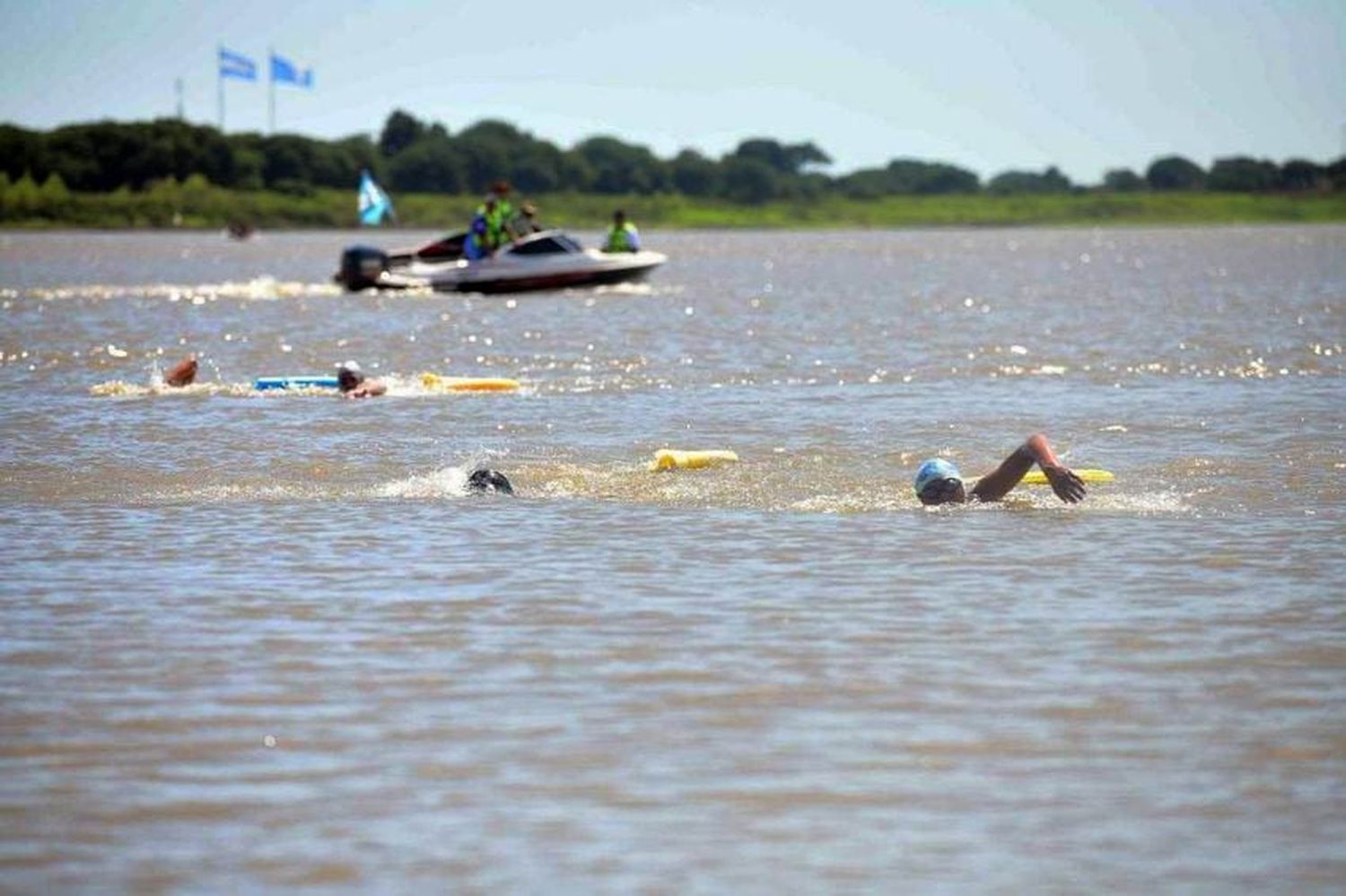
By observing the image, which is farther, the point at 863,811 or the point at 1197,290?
the point at 1197,290

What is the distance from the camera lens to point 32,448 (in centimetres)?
2108

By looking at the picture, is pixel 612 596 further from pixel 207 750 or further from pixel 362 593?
pixel 207 750

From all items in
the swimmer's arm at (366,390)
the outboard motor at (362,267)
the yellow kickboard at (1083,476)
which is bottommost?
the outboard motor at (362,267)

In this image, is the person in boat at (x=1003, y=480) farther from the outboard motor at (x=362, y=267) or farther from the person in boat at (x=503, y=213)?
the outboard motor at (x=362, y=267)

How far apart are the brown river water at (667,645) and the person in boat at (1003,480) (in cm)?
14

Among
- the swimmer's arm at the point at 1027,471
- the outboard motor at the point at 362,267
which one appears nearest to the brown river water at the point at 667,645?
the swimmer's arm at the point at 1027,471

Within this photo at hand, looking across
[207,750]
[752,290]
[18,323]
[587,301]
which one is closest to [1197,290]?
[752,290]

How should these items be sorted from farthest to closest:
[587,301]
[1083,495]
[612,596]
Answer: [587,301]
[1083,495]
[612,596]

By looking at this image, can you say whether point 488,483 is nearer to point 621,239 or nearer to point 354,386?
point 354,386

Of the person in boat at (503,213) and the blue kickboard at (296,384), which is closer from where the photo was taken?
the blue kickboard at (296,384)

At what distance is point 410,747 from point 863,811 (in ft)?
6.18

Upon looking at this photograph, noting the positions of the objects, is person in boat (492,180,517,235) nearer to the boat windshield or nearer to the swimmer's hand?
the boat windshield

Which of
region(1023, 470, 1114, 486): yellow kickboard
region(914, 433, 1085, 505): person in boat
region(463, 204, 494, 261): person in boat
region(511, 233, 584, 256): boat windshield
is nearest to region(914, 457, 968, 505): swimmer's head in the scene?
region(914, 433, 1085, 505): person in boat

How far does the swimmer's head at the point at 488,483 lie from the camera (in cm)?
1712
